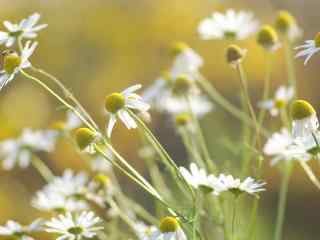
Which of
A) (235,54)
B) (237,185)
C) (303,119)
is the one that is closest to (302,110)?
(303,119)

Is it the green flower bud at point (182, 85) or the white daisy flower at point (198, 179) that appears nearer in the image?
the white daisy flower at point (198, 179)

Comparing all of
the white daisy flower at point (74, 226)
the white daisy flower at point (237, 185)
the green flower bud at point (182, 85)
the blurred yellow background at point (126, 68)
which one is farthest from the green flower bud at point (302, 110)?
the blurred yellow background at point (126, 68)

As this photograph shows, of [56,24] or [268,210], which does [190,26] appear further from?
[268,210]

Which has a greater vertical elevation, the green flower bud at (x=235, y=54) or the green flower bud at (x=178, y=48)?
the green flower bud at (x=178, y=48)

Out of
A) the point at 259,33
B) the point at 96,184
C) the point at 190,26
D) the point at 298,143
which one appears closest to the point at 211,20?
the point at 259,33

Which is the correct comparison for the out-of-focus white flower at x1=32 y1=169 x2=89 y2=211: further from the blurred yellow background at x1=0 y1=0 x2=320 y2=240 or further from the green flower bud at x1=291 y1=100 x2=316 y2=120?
the blurred yellow background at x1=0 y1=0 x2=320 y2=240

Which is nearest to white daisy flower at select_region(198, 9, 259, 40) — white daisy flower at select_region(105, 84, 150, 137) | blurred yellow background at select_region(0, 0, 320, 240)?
white daisy flower at select_region(105, 84, 150, 137)

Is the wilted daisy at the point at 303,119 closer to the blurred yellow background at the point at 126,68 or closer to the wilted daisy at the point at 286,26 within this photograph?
the wilted daisy at the point at 286,26

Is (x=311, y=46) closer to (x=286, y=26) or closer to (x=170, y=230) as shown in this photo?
(x=170, y=230)
